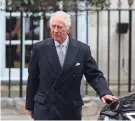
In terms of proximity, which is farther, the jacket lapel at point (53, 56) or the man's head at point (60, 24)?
the jacket lapel at point (53, 56)

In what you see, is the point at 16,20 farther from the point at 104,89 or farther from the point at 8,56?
the point at 104,89

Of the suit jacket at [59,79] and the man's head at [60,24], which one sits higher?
the man's head at [60,24]

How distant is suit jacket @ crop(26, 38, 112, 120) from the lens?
5637 mm

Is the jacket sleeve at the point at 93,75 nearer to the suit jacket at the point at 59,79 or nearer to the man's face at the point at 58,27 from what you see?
the suit jacket at the point at 59,79

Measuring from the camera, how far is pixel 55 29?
5547mm

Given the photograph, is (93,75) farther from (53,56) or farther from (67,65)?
(53,56)

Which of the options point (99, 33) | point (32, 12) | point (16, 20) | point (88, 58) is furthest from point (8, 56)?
point (88, 58)

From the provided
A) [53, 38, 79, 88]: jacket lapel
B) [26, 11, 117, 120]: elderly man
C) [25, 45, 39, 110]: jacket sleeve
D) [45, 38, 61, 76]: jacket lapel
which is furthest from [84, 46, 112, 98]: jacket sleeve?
[25, 45, 39, 110]: jacket sleeve

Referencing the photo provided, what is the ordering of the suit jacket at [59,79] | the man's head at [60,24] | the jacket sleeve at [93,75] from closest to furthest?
the man's head at [60,24] → the suit jacket at [59,79] → the jacket sleeve at [93,75]

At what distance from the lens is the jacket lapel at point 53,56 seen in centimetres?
564

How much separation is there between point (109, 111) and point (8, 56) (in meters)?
7.29

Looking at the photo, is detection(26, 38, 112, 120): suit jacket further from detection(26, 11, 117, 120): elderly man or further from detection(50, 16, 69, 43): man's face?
detection(50, 16, 69, 43): man's face

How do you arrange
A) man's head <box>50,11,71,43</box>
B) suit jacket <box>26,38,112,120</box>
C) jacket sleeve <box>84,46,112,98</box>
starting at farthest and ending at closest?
jacket sleeve <box>84,46,112,98</box>
suit jacket <box>26,38,112,120</box>
man's head <box>50,11,71,43</box>

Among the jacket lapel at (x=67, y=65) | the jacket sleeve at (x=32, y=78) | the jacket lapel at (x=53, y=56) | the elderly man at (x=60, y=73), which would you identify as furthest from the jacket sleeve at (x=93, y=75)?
the jacket sleeve at (x=32, y=78)
